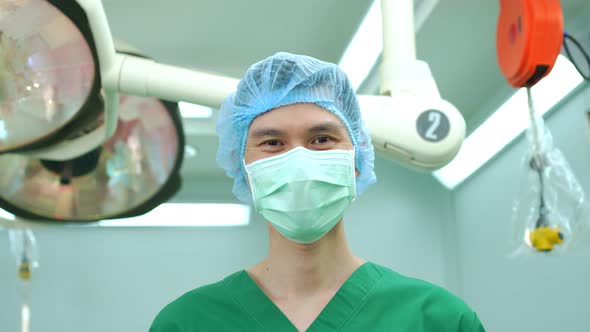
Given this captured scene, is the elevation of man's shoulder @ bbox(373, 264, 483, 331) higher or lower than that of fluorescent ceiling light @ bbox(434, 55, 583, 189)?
higher

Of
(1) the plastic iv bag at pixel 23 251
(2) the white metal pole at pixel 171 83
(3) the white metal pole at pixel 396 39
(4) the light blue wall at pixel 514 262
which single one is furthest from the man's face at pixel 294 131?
(1) the plastic iv bag at pixel 23 251

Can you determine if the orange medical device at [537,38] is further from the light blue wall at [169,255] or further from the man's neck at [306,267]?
the light blue wall at [169,255]

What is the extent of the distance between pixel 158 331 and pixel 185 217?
3765 mm

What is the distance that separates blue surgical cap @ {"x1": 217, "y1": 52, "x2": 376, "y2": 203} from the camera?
1.20m

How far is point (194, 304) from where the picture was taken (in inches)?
48.8

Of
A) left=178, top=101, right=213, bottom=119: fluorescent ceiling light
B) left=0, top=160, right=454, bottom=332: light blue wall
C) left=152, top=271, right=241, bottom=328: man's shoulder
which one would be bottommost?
left=0, top=160, right=454, bottom=332: light blue wall

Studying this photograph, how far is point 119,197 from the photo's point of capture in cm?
208

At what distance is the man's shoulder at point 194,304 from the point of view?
122cm

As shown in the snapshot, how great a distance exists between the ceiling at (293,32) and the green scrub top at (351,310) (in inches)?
69.4

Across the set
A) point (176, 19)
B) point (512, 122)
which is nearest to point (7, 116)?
point (176, 19)

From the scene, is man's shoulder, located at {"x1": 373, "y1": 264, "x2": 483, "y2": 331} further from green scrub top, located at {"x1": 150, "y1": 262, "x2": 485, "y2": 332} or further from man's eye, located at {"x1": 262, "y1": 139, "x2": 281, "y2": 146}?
man's eye, located at {"x1": 262, "y1": 139, "x2": 281, "y2": 146}

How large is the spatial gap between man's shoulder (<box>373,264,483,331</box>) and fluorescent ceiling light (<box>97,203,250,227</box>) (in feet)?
12.3

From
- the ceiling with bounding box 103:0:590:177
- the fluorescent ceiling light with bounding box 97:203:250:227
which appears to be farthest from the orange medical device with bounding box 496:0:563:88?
the fluorescent ceiling light with bounding box 97:203:250:227

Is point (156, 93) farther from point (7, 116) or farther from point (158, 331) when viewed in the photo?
point (158, 331)
